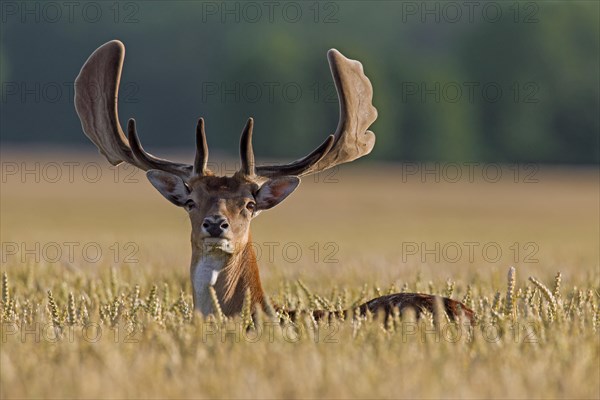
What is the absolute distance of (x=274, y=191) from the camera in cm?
831

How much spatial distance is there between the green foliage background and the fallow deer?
7338 centimetres

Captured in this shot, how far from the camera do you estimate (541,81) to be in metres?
95.4

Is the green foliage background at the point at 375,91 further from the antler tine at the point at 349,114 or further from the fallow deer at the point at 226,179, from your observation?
the fallow deer at the point at 226,179

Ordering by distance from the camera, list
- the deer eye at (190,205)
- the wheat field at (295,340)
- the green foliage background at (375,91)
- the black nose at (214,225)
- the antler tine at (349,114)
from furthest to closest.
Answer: the green foliage background at (375,91), the antler tine at (349,114), the deer eye at (190,205), the black nose at (214,225), the wheat field at (295,340)

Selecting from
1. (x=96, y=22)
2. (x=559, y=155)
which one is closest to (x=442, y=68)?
(x=559, y=155)

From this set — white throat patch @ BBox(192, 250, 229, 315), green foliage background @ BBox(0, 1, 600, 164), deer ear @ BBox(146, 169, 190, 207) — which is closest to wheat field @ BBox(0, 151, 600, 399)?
white throat patch @ BBox(192, 250, 229, 315)

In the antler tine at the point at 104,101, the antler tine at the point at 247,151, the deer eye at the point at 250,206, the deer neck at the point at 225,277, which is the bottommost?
the deer neck at the point at 225,277

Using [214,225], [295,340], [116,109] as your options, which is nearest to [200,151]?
[214,225]

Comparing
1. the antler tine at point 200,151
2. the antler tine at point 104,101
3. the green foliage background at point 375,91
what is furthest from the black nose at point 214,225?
the green foliage background at point 375,91

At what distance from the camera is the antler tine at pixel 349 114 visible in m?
9.03

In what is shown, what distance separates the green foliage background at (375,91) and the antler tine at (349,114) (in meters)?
73.3

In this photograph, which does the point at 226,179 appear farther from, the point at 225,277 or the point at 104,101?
the point at 104,101

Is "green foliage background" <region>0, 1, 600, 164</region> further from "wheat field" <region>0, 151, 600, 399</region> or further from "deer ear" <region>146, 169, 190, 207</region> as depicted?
"deer ear" <region>146, 169, 190, 207</region>

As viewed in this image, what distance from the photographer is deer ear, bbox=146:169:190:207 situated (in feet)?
27.1
